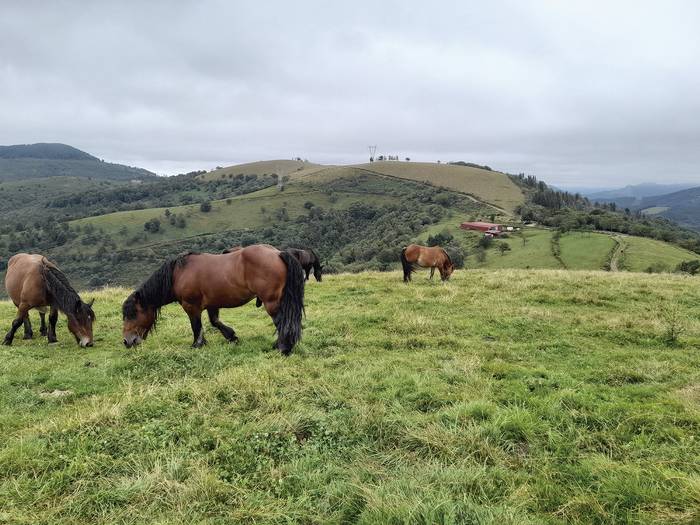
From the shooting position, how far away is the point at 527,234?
70.2 m

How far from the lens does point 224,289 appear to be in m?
8.54

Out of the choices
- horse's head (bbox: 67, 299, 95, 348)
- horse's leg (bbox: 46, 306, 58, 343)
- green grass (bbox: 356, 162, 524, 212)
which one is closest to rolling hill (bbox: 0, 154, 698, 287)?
green grass (bbox: 356, 162, 524, 212)

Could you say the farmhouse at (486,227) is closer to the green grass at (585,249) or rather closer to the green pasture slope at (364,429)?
the green grass at (585,249)

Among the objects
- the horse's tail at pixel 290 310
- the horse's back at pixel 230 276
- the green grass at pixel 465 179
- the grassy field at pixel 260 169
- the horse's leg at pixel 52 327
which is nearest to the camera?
the horse's tail at pixel 290 310

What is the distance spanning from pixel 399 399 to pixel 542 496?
221 centimetres

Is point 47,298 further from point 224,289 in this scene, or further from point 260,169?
point 260,169

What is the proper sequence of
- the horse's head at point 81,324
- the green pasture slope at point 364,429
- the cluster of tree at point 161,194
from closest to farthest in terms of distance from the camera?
the green pasture slope at point 364,429
the horse's head at point 81,324
the cluster of tree at point 161,194

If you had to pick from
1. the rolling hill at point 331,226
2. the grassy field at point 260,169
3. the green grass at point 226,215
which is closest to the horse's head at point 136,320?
the rolling hill at point 331,226

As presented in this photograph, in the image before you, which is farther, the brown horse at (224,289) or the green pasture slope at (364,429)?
the brown horse at (224,289)

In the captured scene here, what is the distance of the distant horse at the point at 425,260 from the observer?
53.0 ft

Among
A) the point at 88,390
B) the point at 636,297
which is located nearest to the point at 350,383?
the point at 88,390

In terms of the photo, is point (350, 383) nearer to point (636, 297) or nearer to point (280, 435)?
point (280, 435)

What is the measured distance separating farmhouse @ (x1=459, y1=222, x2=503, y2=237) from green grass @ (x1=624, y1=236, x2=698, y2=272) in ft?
63.0

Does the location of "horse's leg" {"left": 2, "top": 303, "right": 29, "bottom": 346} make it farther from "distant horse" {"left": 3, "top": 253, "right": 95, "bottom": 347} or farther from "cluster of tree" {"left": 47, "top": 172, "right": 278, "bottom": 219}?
"cluster of tree" {"left": 47, "top": 172, "right": 278, "bottom": 219}
